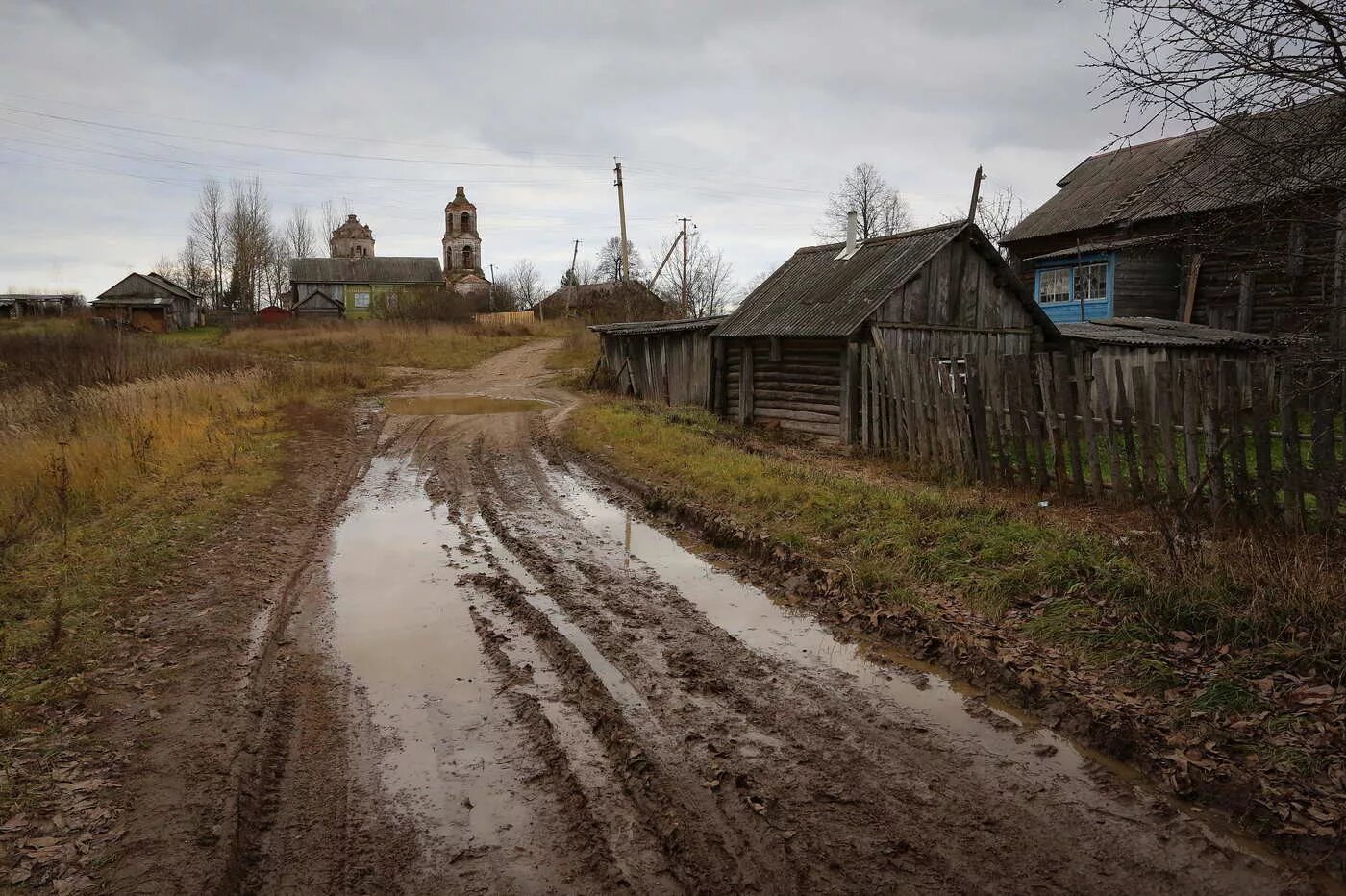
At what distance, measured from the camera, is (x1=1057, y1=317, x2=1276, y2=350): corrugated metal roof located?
17.2 metres

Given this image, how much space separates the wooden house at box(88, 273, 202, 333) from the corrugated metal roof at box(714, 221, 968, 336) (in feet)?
177

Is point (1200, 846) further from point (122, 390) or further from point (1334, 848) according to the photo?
point (122, 390)

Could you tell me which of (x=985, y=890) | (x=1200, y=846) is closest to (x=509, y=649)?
(x=985, y=890)

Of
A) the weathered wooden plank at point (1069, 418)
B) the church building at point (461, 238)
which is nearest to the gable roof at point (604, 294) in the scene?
the church building at point (461, 238)

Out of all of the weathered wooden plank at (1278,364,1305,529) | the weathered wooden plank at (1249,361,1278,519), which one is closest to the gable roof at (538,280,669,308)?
the weathered wooden plank at (1249,361,1278,519)

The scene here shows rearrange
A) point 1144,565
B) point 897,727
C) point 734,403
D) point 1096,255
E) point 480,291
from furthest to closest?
point 480,291 < point 1096,255 < point 734,403 < point 1144,565 < point 897,727

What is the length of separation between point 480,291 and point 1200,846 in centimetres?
6362

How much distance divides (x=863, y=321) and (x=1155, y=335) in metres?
8.93

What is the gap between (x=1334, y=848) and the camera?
3.24m

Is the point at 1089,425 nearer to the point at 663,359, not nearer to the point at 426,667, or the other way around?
the point at 426,667

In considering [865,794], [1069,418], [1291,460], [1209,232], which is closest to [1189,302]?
[1069,418]

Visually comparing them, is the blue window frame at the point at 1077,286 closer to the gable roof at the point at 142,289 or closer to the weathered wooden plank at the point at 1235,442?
the weathered wooden plank at the point at 1235,442

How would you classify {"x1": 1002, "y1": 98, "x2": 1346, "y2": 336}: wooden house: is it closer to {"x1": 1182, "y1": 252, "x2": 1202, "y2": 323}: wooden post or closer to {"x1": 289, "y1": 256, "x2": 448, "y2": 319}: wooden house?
{"x1": 1182, "y1": 252, "x2": 1202, "y2": 323}: wooden post

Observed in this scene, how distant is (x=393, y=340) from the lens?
130 feet
